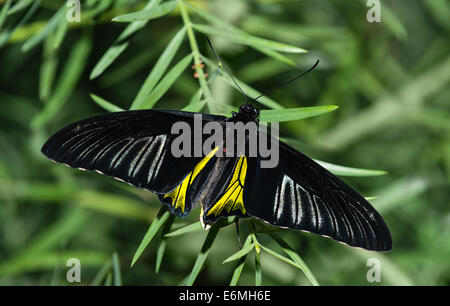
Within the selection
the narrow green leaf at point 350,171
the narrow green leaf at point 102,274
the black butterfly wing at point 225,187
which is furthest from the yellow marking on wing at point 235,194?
the narrow green leaf at point 102,274

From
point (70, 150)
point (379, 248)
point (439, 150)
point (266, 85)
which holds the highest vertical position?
point (266, 85)

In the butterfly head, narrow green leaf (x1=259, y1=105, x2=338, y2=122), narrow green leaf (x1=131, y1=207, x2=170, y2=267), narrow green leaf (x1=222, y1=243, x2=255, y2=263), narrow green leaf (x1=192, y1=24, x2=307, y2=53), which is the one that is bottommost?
narrow green leaf (x1=222, y1=243, x2=255, y2=263)

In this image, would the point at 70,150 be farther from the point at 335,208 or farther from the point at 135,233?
the point at 135,233

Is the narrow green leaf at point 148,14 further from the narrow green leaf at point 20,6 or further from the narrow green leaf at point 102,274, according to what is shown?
the narrow green leaf at point 102,274

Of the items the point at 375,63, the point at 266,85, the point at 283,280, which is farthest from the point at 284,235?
the point at 375,63

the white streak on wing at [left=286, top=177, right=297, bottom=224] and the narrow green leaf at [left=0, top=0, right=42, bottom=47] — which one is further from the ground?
the narrow green leaf at [left=0, top=0, right=42, bottom=47]

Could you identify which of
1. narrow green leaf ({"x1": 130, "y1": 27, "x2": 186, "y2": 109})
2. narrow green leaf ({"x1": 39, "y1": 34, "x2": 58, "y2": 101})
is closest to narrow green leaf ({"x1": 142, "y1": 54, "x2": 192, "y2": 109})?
narrow green leaf ({"x1": 130, "y1": 27, "x2": 186, "y2": 109})

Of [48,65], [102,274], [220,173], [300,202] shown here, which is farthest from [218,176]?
[48,65]

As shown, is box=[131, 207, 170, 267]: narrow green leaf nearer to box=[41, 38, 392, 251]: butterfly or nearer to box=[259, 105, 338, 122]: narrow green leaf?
box=[41, 38, 392, 251]: butterfly
